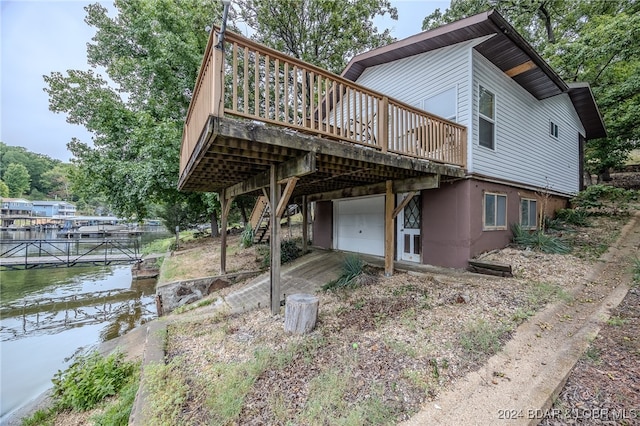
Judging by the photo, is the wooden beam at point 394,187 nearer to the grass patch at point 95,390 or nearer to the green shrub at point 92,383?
the grass patch at point 95,390

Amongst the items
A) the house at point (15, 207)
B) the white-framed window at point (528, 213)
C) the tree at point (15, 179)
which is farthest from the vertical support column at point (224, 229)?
the tree at point (15, 179)

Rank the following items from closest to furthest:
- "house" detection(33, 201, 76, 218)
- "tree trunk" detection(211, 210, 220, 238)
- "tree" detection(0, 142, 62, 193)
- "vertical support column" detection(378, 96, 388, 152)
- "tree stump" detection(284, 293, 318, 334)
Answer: "tree stump" detection(284, 293, 318, 334)
"vertical support column" detection(378, 96, 388, 152)
"tree trunk" detection(211, 210, 220, 238)
"house" detection(33, 201, 76, 218)
"tree" detection(0, 142, 62, 193)

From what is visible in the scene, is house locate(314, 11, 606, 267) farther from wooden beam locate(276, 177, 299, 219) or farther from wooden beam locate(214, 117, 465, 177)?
wooden beam locate(276, 177, 299, 219)

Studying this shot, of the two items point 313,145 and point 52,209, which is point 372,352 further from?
point 52,209

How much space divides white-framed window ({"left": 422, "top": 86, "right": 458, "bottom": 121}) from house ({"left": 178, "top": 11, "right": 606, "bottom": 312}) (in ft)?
0.09

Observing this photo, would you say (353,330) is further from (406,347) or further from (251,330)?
(251,330)

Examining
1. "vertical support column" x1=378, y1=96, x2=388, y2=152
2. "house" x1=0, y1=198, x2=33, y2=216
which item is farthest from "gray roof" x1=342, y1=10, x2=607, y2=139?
"house" x1=0, y1=198, x2=33, y2=216

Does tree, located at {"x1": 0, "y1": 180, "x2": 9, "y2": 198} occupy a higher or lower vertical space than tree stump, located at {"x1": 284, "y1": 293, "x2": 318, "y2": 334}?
higher

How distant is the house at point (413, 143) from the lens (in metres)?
3.70

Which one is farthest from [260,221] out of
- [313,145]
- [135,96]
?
[135,96]

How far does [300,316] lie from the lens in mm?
3822

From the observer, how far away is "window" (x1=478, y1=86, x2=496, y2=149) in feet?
21.2

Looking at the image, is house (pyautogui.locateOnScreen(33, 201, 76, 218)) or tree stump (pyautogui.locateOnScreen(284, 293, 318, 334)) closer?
tree stump (pyautogui.locateOnScreen(284, 293, 318, 334))

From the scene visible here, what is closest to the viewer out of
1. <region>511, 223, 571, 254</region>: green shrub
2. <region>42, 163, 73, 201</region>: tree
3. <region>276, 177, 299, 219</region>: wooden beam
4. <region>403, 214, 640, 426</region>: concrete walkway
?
<region>403, 214, 640, 426</region>: concrete walkway
